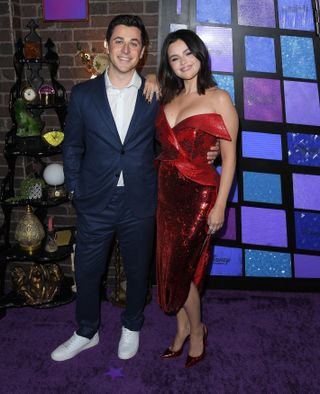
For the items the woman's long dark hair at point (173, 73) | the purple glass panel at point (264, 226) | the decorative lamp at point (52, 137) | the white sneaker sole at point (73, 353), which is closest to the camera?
the woman's long dark hair at point (173, 73)

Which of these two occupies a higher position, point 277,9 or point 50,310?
point 277,9

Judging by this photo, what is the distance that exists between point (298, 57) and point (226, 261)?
5.14 ft

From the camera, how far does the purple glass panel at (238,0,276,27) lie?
2.92 metres

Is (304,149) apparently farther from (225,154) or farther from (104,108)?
(104,108)

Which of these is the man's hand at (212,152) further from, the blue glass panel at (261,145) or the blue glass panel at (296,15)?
the blue glass panel at (296,15)

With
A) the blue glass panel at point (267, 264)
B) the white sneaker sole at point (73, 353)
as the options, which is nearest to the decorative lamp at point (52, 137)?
the white sneaker sole at point (73, 353)

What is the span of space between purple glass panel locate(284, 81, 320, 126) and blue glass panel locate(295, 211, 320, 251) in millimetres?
675

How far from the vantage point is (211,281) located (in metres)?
3.33

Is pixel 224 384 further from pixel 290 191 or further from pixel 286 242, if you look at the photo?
pixel 290 191

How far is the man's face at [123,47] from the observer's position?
214cm

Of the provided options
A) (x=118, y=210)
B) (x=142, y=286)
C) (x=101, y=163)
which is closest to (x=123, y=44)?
(x=101, y=163)

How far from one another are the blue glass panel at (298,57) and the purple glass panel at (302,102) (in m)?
0.07

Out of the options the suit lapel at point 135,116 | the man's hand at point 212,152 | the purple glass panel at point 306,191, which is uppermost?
the suit lapel at point 135,116

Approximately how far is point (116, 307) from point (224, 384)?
1.03 m
